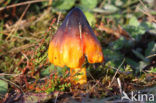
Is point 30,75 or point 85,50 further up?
point 85,50

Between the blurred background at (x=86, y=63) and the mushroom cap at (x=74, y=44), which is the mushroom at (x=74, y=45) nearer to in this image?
the mushroom cap at (x=74, y=44)

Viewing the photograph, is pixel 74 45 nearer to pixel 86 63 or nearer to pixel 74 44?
pixel 74 44

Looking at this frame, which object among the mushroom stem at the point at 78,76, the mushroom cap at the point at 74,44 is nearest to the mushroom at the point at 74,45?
the mushroom cap at the point at 74,44

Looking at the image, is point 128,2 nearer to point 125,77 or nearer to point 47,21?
point 47,21

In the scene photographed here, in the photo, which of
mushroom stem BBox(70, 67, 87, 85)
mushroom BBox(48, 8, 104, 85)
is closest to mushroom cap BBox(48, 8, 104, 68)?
mushroom BBox(48, 8, 104, 85)

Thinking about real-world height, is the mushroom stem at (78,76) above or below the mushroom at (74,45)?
below

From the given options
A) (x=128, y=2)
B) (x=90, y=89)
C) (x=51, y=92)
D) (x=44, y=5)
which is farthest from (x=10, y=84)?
(x=128, y=2)

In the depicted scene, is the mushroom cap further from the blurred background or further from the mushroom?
the blurred background
